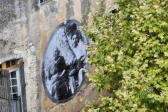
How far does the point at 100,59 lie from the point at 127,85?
1186mm

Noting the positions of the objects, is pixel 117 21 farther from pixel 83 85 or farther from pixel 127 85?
pixel 83 85

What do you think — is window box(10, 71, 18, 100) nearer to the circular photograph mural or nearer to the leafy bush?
the circular photograph mural

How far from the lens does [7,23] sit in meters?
11.0

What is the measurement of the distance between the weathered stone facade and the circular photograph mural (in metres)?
→ 0.21

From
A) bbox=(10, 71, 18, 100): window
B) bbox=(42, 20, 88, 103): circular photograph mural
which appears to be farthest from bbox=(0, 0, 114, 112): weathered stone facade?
bbox=(10, 71, 18, 100): window

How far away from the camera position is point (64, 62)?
1220cm

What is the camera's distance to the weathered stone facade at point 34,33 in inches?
436

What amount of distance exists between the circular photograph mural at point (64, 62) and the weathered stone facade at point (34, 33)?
0.21 m

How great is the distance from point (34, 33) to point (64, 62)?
1575 millimetres

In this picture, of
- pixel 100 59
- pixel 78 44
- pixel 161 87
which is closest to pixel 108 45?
pixel 100 59

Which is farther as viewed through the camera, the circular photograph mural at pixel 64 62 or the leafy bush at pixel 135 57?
the circular photograph mural at pixel 64 62

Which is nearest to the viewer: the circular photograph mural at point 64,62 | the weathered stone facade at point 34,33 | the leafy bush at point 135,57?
the leafy bush at point 135,57

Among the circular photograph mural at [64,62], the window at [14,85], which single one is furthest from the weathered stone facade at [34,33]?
the window at [14,85]

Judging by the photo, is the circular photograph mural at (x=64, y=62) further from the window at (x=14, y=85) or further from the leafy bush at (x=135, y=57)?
the leafy bush at (x=135, y=57)
